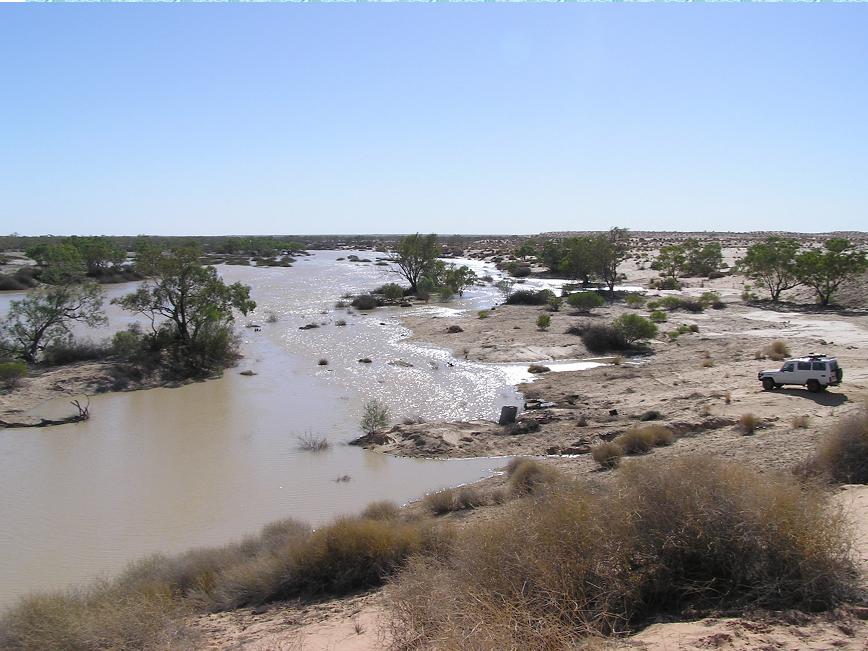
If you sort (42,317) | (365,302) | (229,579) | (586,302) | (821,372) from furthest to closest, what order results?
(365,302)
(586,302)
(42,317)
(821,372)
(229,579)

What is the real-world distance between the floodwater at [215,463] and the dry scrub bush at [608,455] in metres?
3.03

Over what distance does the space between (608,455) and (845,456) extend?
16.3 ft

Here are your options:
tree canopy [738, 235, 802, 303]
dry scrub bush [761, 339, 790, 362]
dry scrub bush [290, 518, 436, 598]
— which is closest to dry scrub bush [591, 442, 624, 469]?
dry scrub bush [290, 518, 436, 598]

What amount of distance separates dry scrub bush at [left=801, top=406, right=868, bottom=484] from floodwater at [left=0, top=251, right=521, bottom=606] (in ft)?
25.6

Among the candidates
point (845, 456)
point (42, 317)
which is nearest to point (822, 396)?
point (845, 456)

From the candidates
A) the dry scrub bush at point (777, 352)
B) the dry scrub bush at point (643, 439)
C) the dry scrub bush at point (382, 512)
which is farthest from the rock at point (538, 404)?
the dry scrub bush at point (777, 352)

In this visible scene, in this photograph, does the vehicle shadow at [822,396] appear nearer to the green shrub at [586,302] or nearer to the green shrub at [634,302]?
the green shrub at [586,302]

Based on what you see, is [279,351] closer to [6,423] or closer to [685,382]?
[6,423]

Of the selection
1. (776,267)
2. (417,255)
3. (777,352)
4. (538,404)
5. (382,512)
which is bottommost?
(538,404)

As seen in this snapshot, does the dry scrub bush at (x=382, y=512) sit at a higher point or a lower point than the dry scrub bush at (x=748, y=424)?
lower

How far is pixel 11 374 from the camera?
25172mm

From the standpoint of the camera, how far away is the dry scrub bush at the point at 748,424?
53.2 feet

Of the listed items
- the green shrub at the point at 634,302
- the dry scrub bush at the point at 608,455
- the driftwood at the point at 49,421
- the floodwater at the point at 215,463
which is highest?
the green shrub at the point at 634,302

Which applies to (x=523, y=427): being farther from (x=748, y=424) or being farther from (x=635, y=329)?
(x=635, y=329)
